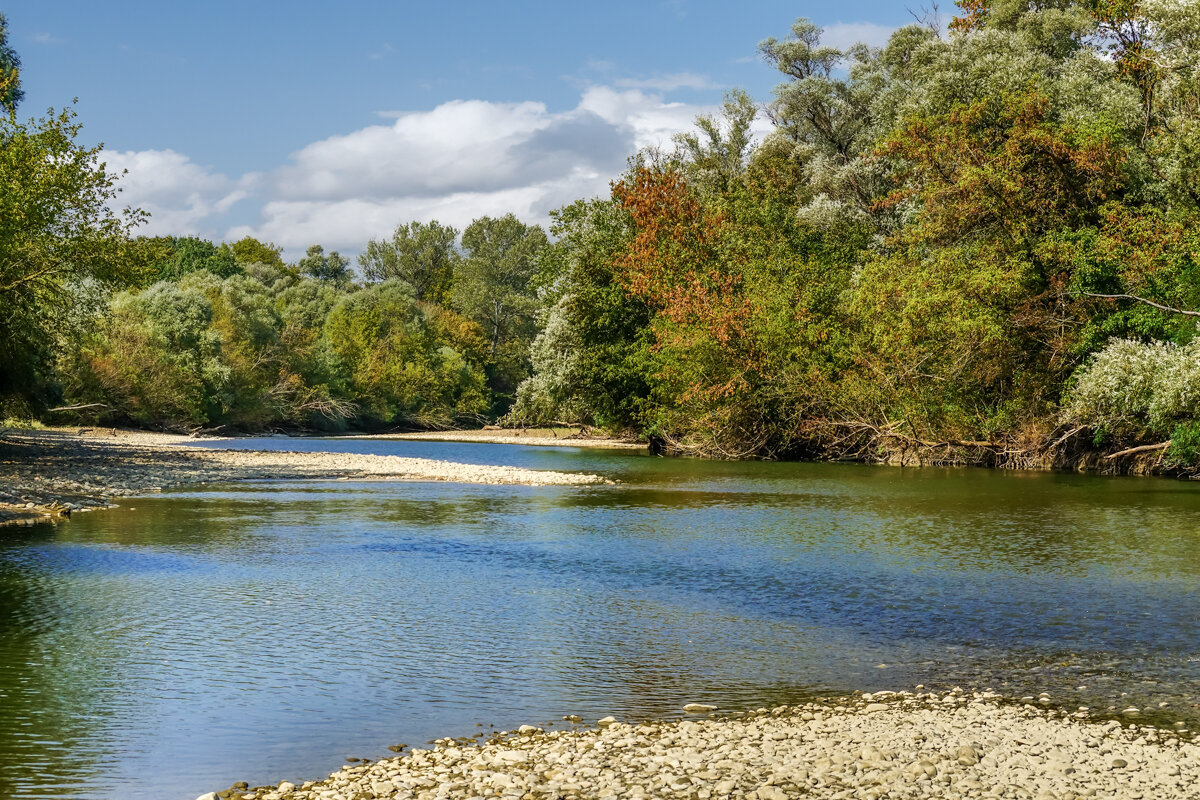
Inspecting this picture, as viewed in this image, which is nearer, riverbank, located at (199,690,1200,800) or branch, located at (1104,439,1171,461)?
riverbank, located at (199,690,1200,800)

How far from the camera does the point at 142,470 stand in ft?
130

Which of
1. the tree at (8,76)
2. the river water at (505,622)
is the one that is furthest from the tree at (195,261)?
the river water at (505,622)

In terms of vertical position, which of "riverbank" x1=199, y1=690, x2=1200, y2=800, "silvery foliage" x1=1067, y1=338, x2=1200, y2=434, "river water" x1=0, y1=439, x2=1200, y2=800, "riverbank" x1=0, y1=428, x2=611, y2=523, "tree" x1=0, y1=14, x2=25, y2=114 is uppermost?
"tree" x1=0, y1=14, x2=25, y2=114

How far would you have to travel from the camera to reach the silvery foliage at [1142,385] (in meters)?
32.5

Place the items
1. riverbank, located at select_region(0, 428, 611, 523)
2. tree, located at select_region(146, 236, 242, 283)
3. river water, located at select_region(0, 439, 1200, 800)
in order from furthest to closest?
tree, located at select_region(146, 236, 242, 283), riverbank, located at select_region(0, 428, 611, 523), river water, located at select_region(0, 439, 1200, 800)

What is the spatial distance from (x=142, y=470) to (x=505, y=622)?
29.2 meters

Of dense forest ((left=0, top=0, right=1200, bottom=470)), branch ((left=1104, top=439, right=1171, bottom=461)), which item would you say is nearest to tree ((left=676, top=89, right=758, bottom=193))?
dense forest ((left=0, top=0, right=1200, bottom=470))

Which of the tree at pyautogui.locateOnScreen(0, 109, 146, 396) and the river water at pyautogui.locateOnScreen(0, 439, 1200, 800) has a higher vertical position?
the tree at pyautogui.locateOnScreen(0, 109, 146, 396)

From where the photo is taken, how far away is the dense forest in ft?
126

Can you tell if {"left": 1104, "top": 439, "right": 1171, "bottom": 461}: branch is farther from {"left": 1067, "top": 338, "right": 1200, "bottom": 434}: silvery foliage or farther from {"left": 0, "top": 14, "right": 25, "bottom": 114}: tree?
{"left": 0, "top": 14, "right": 25, "bottom": 114}: tree

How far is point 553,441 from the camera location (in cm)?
8194

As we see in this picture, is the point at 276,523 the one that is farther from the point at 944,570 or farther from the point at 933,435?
the point at 933,435

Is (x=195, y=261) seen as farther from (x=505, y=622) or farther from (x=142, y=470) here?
(x=505, y=622)

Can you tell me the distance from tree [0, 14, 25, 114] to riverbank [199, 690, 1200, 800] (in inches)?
1452
